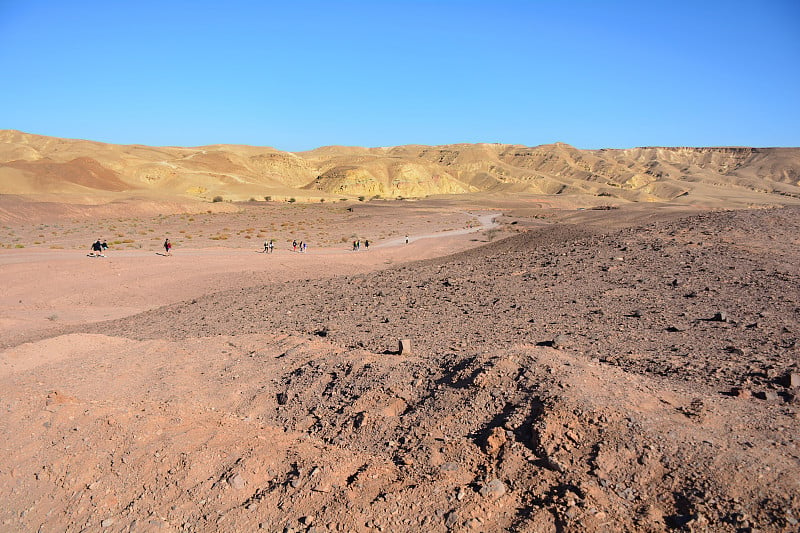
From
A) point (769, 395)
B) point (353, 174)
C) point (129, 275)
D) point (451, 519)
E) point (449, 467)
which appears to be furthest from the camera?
point (353, 174)

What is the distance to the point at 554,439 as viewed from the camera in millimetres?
5254

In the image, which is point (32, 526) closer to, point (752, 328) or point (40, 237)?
point (752, 328)

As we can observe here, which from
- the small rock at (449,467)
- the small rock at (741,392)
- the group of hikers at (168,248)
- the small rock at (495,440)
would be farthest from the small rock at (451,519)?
the group of hikers at (168,248)

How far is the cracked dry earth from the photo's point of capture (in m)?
4.68

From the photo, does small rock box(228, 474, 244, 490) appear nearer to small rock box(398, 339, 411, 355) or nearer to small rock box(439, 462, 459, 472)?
small rock box(439, 462, 459, 472)

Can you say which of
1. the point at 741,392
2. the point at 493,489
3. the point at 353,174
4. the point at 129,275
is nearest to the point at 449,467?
the point at 493,489

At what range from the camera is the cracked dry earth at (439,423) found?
4684 mm

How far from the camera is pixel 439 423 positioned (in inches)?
237

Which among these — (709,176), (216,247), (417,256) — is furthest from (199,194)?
(709,176)

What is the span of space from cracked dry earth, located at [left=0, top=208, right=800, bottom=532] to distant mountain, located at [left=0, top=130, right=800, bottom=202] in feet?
296

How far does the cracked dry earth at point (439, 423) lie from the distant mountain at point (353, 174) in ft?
296

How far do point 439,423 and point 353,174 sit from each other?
429ft

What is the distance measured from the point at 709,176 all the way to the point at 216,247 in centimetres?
17006

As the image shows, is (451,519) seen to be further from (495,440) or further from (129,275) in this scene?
(129,275)
